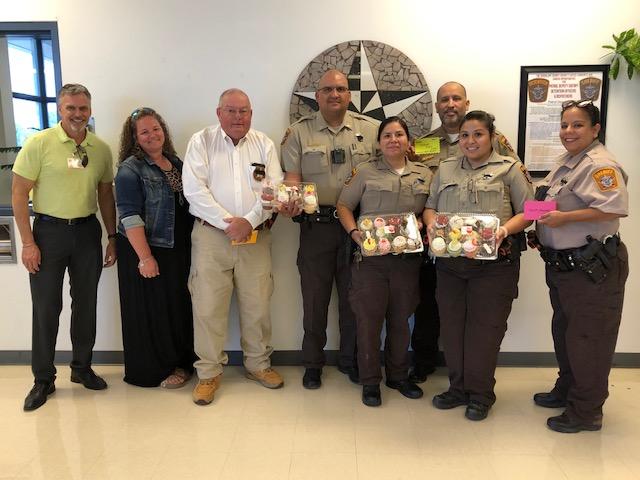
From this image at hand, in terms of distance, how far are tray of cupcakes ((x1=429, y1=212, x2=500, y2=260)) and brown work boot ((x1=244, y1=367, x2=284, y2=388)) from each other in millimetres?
1272

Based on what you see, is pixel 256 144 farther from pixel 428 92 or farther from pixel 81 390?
pixel 81 390

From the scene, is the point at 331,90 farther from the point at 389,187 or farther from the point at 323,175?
the point at 389,187

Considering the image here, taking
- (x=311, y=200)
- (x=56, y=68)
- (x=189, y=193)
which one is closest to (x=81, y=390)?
(x=189, y=193)

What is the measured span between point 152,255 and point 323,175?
111 centimetres

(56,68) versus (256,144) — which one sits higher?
(56,68)

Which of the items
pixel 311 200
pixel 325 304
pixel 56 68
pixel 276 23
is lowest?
pixel 325 304

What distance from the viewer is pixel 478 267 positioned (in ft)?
7.95

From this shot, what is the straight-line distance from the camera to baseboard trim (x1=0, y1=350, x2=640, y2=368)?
3232 mm

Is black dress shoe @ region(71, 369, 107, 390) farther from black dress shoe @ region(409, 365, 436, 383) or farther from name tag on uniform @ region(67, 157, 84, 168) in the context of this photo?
black dress shoe @ region(409, 365, 436, 383)

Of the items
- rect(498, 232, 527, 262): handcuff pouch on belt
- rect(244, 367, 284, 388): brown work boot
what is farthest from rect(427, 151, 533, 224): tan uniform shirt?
rect(244, 367, 284, 388): brown work boot

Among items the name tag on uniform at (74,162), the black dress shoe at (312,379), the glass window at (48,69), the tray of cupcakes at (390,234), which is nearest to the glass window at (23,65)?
the glass window at (48,69)

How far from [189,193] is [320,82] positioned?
3.24ft

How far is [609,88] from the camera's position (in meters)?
3.00

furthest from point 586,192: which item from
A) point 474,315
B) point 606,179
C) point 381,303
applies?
point 381,303
